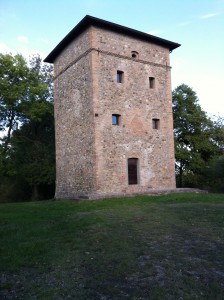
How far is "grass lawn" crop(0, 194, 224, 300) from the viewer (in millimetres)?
4020

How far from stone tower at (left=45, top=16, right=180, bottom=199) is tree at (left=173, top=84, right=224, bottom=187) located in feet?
25.4

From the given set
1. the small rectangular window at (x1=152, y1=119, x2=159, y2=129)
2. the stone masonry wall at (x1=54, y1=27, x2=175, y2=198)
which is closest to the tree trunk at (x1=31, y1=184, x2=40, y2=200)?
the stone masonry wall at (x1=54, y1=27, x2=175, y2=198)

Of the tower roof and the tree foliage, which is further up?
the tower roof

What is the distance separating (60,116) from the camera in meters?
19.5

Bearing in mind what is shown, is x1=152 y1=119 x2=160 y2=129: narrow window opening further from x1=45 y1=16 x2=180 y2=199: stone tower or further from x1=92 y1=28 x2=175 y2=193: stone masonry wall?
x1=92 y1=28 x2=175 y2=193: stone masonry wall

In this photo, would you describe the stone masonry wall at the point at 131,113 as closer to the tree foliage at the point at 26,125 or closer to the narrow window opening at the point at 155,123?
the narrow window opening at the point at 155,123

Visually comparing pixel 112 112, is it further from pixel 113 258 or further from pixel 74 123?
pixel 113 258

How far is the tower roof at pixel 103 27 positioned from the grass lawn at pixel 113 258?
37.6 feet

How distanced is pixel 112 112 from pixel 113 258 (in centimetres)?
1185

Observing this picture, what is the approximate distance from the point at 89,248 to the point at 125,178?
1050 cm

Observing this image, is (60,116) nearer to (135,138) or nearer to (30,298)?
(135,138)

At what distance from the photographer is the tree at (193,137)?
84.6 ft

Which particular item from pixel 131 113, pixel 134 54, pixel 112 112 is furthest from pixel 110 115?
pixel 134 54

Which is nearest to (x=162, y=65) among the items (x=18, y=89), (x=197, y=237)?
(x=18, y=89)
